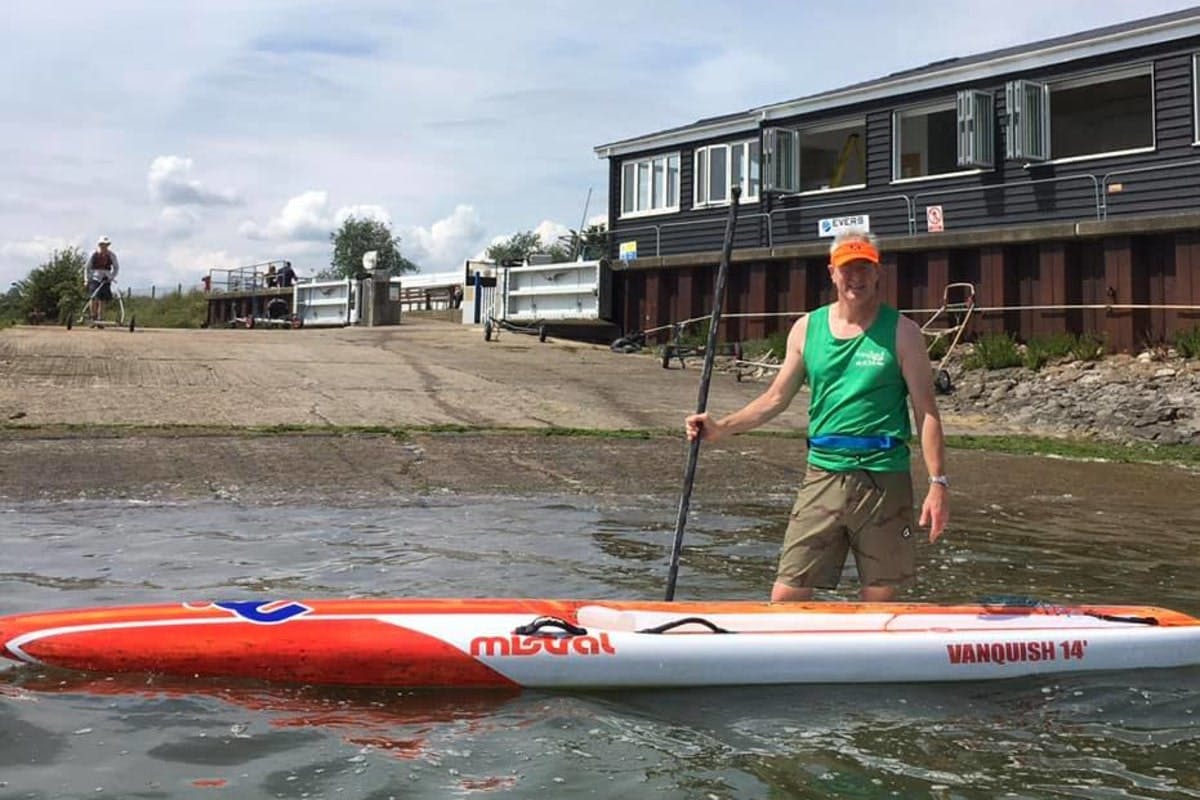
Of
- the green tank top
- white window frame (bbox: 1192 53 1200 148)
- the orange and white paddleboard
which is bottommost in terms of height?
the orange and white paddleboard

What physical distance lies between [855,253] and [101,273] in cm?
1848

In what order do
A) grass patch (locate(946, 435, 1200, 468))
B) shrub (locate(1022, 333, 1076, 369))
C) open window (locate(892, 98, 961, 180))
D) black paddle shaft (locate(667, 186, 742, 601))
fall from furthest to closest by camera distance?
1. open window (locate(892, 98, 961, 180))
2. shrub (locate(1022, 333, 1076, 369))
3. grass patch (locate(946, 435, 1200, 468))
4. black paddle shaft (locate(667, 186, 742, 601))

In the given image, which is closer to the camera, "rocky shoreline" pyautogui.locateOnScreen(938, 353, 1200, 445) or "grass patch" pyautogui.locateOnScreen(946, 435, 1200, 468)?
"grass patch" pyautogui.locateOnScreen(946, 435, 1200, 468)

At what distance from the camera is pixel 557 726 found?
4113mm

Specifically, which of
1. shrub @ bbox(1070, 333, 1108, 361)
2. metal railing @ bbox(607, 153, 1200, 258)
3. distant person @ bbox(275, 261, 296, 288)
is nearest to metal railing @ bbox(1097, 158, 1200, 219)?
metal railing @ bbox(607, 153, 1200, 258)

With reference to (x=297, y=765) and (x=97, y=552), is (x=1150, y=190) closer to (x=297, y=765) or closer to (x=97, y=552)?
(x=97, y=552)

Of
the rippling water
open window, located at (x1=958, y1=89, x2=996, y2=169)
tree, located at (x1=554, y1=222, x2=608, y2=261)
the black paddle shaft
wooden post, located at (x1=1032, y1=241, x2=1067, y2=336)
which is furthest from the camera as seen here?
tree, located at (x1=554, y1=222, x2=608, y2=261)

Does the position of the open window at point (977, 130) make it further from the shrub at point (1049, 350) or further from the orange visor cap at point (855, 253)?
the orange visor cap at point (855, 253)

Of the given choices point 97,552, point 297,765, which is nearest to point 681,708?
point 297,765

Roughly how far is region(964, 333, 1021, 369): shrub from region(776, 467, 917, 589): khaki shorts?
12.1 m

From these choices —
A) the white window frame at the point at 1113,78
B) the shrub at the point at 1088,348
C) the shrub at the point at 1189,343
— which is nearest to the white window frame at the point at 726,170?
the white window frame at the point at 1113,78

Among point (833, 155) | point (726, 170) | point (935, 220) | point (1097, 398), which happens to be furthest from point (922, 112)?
point (1097, 398)

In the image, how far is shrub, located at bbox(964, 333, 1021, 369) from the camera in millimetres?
15852

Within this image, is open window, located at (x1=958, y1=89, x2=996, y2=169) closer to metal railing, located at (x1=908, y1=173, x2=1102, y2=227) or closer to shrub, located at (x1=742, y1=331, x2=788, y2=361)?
metal railing, located at (x1=908, y1=173, x2=1102, y2=227)
